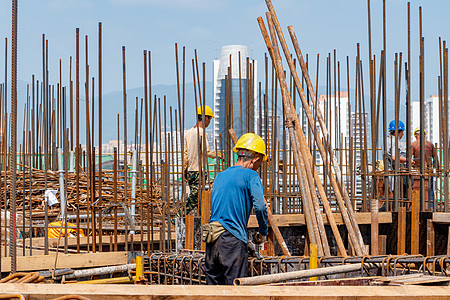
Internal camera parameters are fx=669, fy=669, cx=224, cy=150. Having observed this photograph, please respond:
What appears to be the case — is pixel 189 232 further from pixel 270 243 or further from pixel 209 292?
pixel 209 292

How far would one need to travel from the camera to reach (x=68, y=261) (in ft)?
18.7

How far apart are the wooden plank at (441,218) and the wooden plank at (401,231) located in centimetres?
31

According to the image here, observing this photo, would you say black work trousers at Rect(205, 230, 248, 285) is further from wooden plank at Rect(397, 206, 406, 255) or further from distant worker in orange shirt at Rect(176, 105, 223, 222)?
distant worker in orange shirt at Rect(176, 105, 223, 222)

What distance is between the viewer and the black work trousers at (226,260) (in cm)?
505

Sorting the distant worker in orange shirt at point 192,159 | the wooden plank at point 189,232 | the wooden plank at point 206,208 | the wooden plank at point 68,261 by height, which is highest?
the distant worker in orange shirt at point 192,159

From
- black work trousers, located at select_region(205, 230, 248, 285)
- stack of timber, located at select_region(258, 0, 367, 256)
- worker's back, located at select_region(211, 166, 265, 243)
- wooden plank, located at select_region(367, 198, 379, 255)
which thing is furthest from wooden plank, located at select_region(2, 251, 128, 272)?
wooden plank, located at select_region(367, 198, 379, 255)

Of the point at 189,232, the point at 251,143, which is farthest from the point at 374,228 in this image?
the point at 251,143

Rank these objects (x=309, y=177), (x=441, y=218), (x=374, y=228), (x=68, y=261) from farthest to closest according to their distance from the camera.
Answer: (x=441, y=218) < (x=374, y=228) < (x=309, y=177) < (x=68, y=261)

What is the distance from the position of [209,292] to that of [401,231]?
4.57m

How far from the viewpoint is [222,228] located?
201 inches

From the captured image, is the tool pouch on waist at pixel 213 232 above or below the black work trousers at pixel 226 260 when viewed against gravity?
above

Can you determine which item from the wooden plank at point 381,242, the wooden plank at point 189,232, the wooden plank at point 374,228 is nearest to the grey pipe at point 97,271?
the wooden plank at point 189,232

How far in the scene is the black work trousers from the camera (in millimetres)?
5055

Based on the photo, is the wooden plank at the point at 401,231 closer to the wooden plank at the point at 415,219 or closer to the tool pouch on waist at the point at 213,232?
the wooden plank at the point at 415,219
